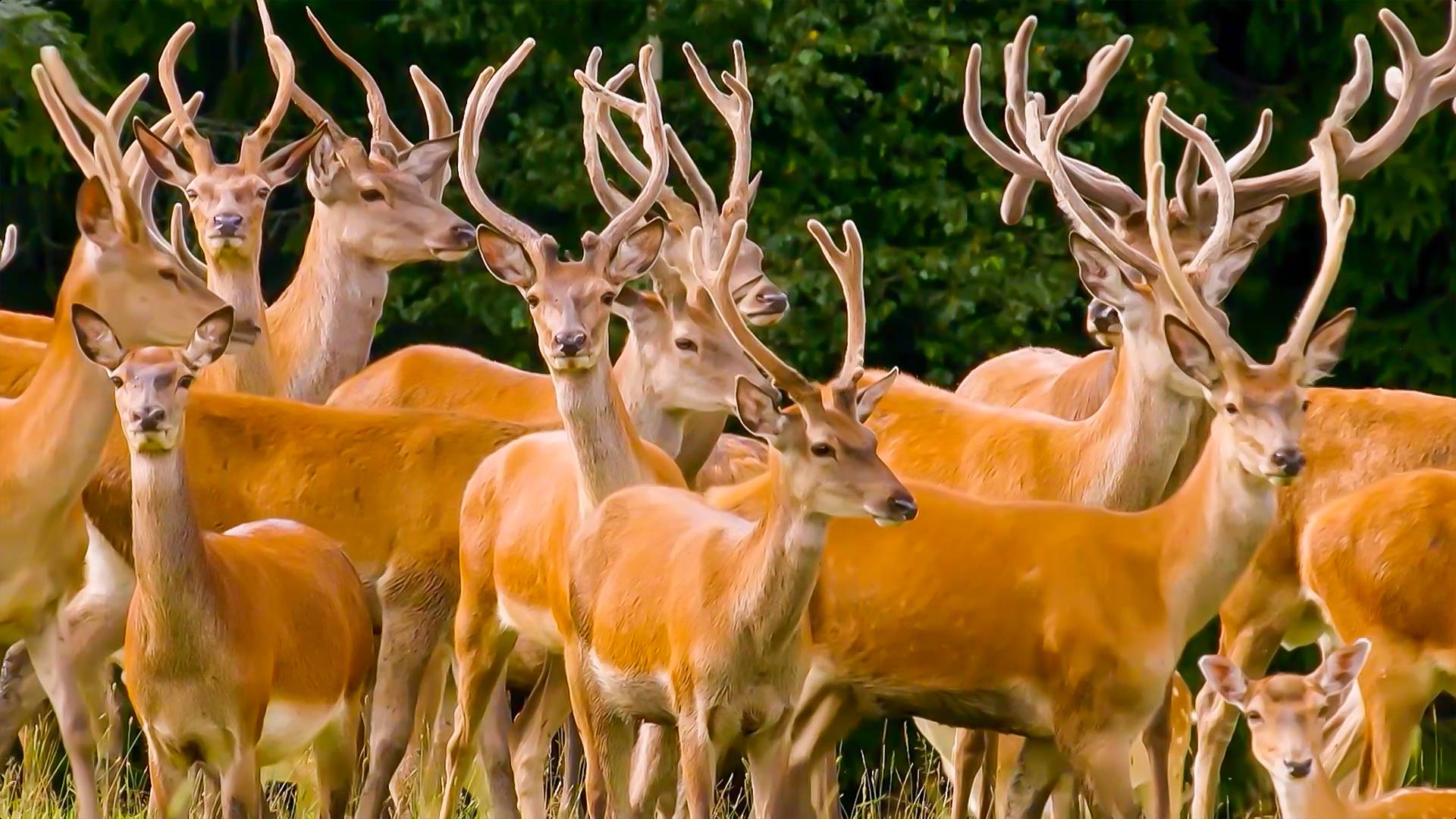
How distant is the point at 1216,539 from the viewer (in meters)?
6.75

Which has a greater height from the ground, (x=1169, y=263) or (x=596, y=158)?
(x=1169, y=263)

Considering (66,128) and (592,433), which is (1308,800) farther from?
(66,128)

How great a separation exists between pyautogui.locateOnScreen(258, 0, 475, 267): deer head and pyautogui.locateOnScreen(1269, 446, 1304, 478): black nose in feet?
12.6

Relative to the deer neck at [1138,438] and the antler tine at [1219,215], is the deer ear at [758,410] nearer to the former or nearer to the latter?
the deer neck at [1138,438]

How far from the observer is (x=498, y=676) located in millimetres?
7711

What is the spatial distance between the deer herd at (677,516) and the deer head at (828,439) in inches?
0.4

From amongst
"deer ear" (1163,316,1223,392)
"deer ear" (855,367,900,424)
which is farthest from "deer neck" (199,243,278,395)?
"deer ear" (1163,316,1223,392)

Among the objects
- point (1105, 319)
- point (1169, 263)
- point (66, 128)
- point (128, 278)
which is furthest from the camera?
point (1105, 319)

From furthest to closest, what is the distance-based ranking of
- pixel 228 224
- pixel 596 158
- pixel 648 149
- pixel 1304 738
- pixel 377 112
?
1. pixel 377 112
2. pixel 228 224
3. pixel 596 158
4. pixel 648 149
5. pixel 1304 738

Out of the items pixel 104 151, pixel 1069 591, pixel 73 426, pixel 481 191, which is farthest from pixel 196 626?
pixel 1069 591

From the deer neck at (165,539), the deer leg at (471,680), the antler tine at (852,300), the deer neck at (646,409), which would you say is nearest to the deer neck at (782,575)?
the antler tine at (852,300)

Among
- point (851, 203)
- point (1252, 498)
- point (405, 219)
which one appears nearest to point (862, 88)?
point (851, 203)

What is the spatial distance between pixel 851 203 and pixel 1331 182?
20.4 ft

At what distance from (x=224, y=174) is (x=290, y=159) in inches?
10.5
